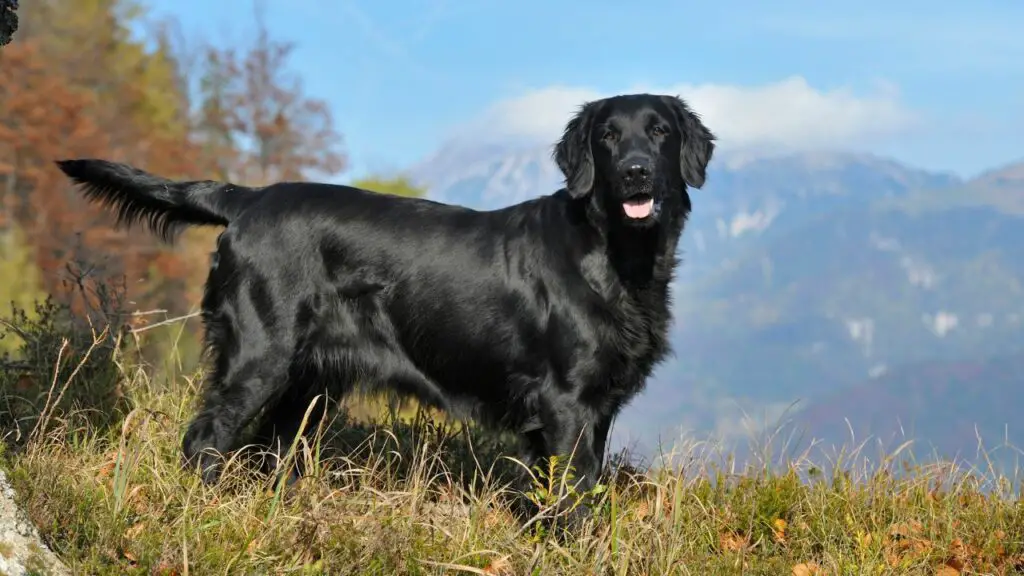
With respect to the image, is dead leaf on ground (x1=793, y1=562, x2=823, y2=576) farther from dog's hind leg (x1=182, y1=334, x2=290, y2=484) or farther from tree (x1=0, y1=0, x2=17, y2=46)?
tree (x1=0, y1=0, x2=17, y2=46)

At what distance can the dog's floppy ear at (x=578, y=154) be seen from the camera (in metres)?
4.76

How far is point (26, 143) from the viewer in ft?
88.6

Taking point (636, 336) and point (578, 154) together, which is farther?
point (578, 154)

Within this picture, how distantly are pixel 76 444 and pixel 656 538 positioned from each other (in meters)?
2.77

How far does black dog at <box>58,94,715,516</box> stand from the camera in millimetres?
4641

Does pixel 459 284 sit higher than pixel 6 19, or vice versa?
pixel 6 19

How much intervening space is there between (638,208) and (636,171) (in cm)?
17

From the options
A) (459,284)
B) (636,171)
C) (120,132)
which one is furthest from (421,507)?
(120,132)

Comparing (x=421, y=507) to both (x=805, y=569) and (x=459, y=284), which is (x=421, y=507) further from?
(x=805, y=569)

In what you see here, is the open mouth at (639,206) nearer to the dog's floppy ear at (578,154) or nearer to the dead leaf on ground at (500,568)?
the dog's floppy ear at (578,154)

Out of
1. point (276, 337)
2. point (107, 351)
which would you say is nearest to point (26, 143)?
point (107, 351)

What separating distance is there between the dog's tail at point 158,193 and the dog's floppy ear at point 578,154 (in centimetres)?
150

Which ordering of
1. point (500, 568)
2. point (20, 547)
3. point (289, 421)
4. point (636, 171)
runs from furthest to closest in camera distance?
point (289, 421), point (636, 171), point (500, 568), point (20, 547)

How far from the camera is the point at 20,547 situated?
10.8 ft
